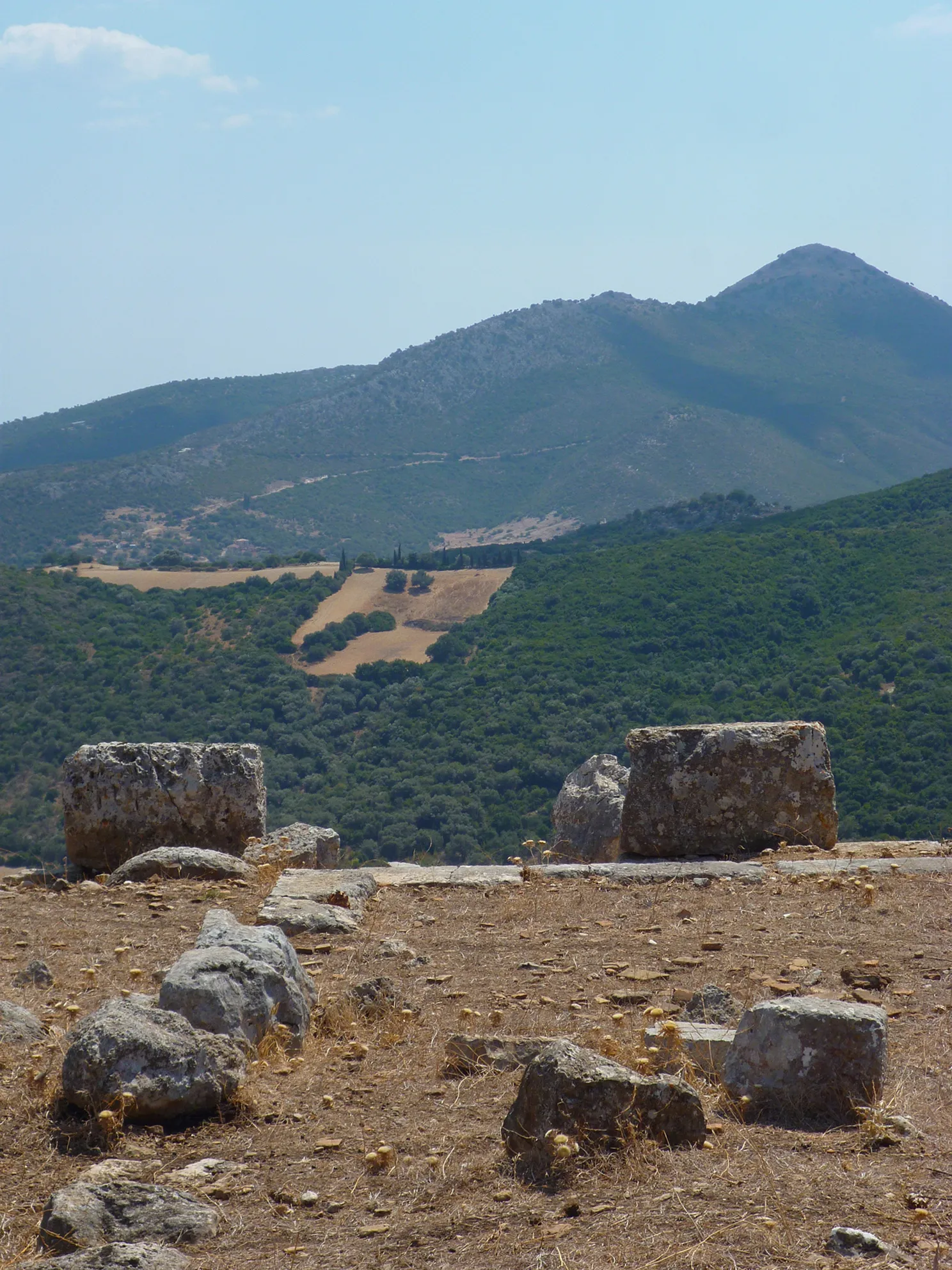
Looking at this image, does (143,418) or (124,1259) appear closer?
(124,1259)

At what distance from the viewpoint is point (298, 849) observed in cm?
759

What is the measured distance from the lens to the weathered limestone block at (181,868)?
267 inches

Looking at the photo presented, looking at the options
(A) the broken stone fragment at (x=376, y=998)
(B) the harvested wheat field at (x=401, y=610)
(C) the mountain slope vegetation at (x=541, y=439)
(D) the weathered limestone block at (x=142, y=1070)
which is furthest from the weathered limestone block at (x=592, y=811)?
(C) the mountain slope vegetation at (x=541, y=439)

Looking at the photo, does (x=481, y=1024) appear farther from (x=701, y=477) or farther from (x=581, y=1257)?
(x=701, y=477)

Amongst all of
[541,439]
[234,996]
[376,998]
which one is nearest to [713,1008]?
[376,998]

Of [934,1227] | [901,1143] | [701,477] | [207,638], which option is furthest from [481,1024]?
[701,477]

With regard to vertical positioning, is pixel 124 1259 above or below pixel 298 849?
above

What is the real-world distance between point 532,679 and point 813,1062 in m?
40.5

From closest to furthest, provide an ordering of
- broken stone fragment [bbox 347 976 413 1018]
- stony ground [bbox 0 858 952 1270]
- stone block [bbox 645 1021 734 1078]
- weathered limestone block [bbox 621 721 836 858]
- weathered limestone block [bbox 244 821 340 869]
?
stony ground [bbox 0 858 952 1270] → stone block [bbox 645 1021 734 1078] → broken stone fragment [bbox 347 976 413 1018] → weathered limestone block [bbox 621 721 836 858] → weathered limestone block [bbox 244 821 340 869]

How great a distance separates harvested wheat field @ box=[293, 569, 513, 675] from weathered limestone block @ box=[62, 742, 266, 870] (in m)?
44.5

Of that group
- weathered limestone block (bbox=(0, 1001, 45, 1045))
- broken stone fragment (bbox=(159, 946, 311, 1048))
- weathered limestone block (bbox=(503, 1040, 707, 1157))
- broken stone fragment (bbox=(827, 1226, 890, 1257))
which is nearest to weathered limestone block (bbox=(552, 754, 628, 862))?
broken stone fragment (bbox=(159, 946, 311, 1048))

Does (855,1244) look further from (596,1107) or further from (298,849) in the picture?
(298,849)

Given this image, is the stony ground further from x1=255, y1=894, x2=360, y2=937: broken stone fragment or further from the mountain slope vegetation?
the mountain slope vegetation

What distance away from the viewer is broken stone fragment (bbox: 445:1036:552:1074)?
A: 372 centimetres
